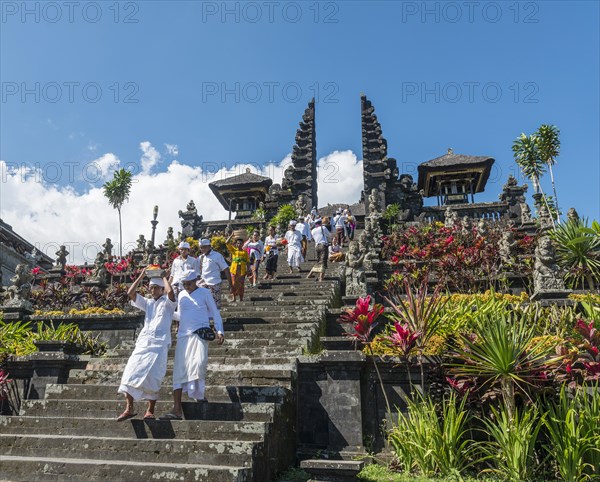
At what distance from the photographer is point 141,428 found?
4.54 m

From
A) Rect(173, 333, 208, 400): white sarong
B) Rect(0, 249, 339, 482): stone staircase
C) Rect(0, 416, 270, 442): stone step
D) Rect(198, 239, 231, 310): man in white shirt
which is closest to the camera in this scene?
Rect(0, 249, 339, 482): stone staircase

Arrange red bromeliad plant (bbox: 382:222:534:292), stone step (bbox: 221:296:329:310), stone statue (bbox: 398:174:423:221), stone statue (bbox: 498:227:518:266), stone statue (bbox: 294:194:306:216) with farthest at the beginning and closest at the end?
1. stone statue (bbox: 398:174:423:221)
2. stone statue (bbox: 294:194:306:216)
3. stone statue (bbox: 498:227:518:266)
4. red bromeliad plant (bbox: 382:222:534:292)
5. stone step (bbox: 221:296:329:310)

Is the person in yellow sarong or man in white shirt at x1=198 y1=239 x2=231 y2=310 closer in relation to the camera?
man in white shirt at x1=198 y1=239 x2=231 y2=310

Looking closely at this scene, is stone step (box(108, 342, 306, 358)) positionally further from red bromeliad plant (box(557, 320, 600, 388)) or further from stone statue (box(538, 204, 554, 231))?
stone statue (box(538, 204, 554, 231))

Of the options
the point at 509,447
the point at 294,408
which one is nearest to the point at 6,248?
the point at 294,408

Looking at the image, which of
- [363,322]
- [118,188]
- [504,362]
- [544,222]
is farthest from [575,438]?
[118,188]

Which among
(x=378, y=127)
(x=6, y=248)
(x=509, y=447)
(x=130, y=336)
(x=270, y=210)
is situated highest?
(x=378, y=127)

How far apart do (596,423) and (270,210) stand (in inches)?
957

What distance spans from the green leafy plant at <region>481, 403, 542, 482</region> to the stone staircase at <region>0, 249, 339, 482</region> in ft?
7.10

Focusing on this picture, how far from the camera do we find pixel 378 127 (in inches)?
→ 1182

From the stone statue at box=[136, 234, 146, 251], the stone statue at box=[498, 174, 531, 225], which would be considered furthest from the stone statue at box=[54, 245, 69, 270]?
the stone statue at box=[498, 174, 531, 225]

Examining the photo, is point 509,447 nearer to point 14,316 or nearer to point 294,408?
point 294,408

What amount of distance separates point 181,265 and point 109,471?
145 inches

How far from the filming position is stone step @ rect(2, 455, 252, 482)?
3.71m
